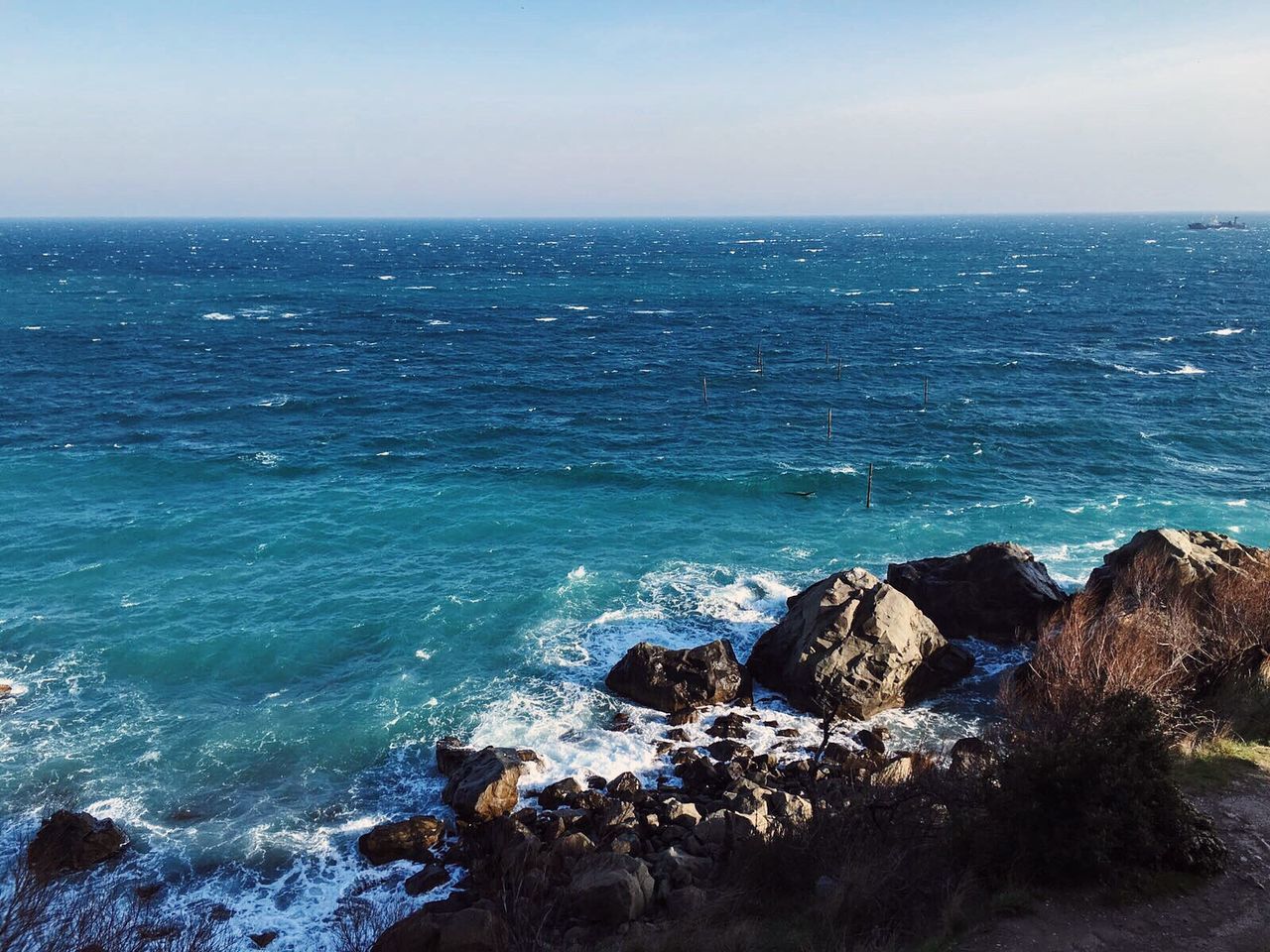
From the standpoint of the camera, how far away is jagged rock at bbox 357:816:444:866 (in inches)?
1158

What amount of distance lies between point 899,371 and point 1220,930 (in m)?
88.7

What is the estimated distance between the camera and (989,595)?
43875mm

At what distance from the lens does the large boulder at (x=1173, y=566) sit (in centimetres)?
3712

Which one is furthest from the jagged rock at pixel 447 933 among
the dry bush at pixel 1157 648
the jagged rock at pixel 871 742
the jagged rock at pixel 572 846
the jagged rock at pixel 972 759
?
the jagged rock at pixel 871 742

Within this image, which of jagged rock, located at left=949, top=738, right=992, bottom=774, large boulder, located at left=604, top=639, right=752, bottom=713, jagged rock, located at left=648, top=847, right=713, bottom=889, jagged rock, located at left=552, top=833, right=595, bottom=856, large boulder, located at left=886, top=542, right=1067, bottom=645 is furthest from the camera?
large boulder, located at left=886, top=542, right=1067, bottom=645

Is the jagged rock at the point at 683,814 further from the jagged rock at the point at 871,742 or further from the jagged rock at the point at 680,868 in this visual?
the jagged rock at the point at 871,742

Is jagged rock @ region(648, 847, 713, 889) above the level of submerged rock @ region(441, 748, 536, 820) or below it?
above

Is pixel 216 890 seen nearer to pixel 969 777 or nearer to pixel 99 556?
pixel 969 777

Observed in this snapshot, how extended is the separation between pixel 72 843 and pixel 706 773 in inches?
897

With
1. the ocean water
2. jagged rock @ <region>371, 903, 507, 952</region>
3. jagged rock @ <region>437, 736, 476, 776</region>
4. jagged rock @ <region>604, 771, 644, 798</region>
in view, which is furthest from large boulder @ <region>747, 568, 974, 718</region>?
jagged rock @ <region>371, 903, 507, 952</region>

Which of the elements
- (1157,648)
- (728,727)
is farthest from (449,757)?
(1157,648)

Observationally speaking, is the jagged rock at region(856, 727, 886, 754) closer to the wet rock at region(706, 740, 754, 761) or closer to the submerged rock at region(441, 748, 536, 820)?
the wet rock at region(706, 740, 754, 761)

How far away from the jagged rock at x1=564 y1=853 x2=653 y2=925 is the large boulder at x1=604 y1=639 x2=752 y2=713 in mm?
13154

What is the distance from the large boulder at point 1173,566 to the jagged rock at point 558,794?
24.2m
